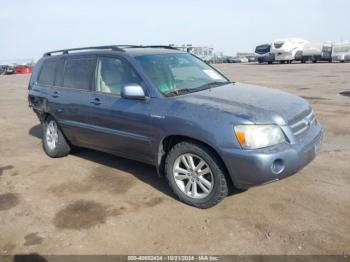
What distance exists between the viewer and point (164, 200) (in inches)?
177

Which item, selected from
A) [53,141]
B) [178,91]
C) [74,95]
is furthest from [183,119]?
[53,141]

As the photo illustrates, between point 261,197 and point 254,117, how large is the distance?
113 centimetres

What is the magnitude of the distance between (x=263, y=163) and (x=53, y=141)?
402cm

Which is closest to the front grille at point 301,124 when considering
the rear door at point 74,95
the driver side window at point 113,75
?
the driver side window at point 113,75

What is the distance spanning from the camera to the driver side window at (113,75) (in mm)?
4801

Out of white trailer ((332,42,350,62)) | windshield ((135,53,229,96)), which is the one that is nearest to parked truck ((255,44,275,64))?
white trailer ((332,42,350,62))

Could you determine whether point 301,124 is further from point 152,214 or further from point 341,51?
point 341,51

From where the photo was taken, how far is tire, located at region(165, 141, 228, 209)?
395 centimetres

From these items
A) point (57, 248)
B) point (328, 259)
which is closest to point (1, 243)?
point (57, 248)

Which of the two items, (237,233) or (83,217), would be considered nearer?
(237,233)

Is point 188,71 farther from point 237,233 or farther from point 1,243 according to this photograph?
point 1,243

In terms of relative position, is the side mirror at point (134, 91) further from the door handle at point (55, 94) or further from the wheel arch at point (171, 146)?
the door handle at point (55, 94)

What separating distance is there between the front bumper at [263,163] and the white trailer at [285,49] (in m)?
37.0

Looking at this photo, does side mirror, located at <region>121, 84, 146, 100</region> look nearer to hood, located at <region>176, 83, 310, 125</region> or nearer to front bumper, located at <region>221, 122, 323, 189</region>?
hood, located at <region>176, 83, 310, 125</region>
